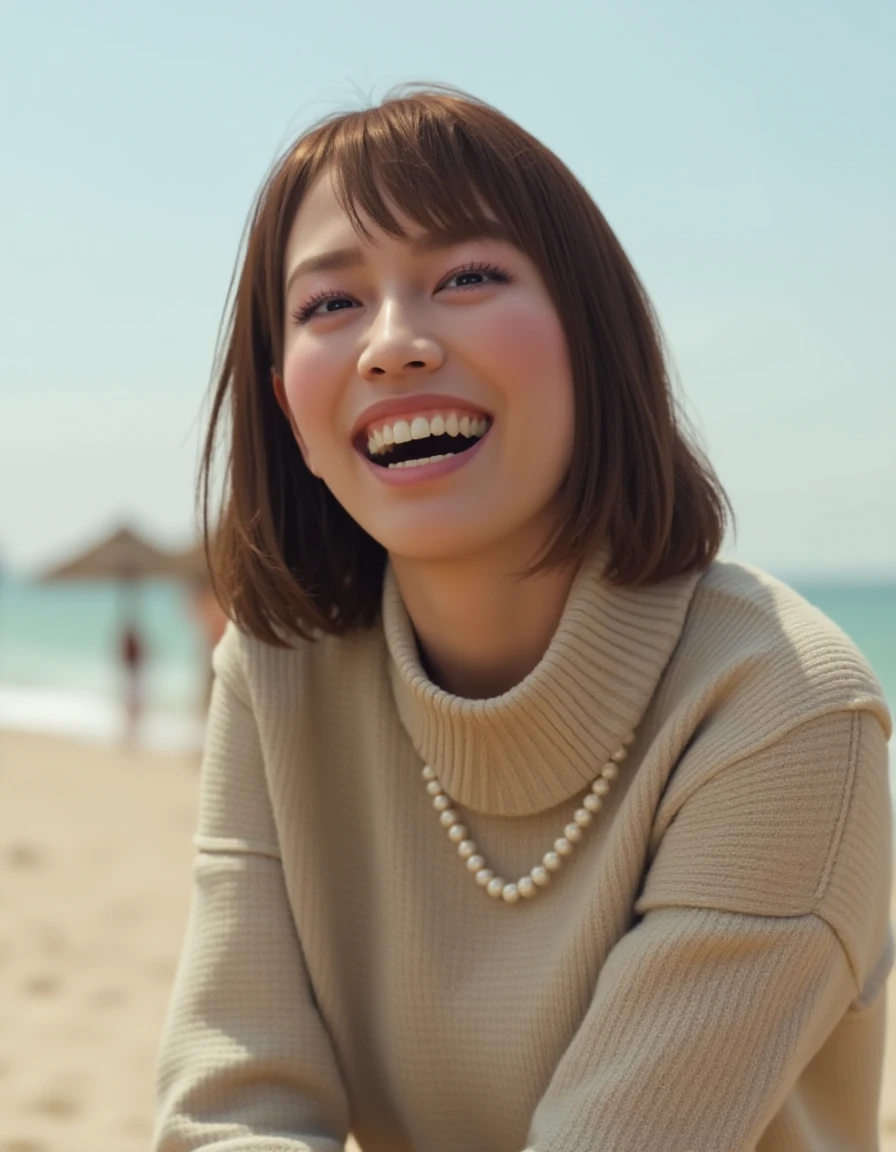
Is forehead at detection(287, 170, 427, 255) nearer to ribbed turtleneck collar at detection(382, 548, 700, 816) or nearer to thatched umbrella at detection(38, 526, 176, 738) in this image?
ribbed turtleneck collar at detection(382, 548, 700, 816)

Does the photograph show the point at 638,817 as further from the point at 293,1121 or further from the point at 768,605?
the point at 293,1121

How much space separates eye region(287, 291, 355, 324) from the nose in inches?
4.1

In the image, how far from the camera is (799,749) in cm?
160

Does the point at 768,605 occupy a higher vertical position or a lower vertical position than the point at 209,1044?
higher

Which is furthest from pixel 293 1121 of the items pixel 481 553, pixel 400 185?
pixel 400 185

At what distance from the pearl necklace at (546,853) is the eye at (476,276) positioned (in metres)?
0.63

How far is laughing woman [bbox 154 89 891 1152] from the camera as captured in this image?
61.9 inches

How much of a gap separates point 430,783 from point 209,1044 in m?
0.48

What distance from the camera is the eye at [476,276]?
1.73 metres

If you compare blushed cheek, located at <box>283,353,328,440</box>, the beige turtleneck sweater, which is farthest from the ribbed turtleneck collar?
blushed cheek, located at <box>283,353,328,440</box>

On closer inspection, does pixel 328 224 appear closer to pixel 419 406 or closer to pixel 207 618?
pixel 419 406

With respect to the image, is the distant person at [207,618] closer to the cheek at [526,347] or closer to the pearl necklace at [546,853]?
the pearl necklace at [546,853]

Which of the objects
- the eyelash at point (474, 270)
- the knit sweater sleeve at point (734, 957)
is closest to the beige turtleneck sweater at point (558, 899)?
the knit sweater sleeve at point (734, 957)

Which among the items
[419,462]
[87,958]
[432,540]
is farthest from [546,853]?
[87,958]
